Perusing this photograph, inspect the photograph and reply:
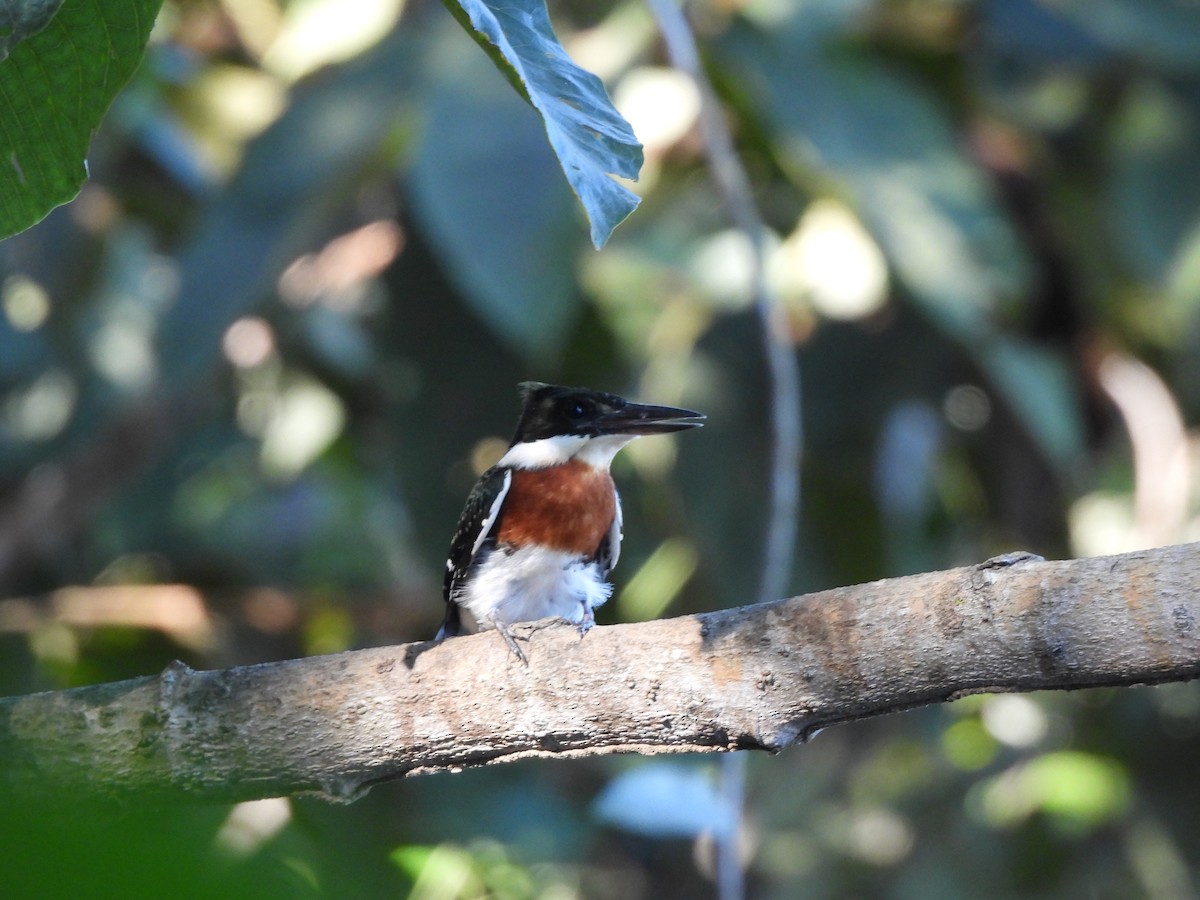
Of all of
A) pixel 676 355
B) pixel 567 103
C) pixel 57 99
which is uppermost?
pixel 57 99

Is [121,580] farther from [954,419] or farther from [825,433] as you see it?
[954,419]

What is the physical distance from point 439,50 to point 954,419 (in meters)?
3.53

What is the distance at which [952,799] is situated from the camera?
7766 mm

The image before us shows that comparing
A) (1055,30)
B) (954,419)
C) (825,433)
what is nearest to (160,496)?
(825,433)

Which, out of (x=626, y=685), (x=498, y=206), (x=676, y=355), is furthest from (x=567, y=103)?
(x=676, y=355)

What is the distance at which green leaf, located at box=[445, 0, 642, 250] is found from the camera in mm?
1546

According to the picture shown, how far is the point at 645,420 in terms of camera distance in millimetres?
3812

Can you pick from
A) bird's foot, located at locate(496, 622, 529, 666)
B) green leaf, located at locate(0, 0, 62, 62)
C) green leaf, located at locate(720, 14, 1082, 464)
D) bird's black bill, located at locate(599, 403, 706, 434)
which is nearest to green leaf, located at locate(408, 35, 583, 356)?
Answer: green leaf, located at locate(720, 14, 1082, 464)

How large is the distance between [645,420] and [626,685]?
1.76 meters

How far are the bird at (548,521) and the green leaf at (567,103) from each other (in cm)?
214

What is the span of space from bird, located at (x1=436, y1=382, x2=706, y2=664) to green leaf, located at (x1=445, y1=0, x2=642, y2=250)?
214 cm

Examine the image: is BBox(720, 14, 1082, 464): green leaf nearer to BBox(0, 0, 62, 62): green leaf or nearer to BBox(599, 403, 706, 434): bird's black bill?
BBox(599, 403, 706, 434): bird's black bill

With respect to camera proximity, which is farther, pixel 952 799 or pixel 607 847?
pixel 607 847

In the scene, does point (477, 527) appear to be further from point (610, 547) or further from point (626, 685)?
point (626, 685)
